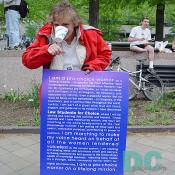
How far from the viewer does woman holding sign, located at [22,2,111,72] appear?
302 centimetres

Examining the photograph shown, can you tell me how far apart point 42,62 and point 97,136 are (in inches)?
31.3

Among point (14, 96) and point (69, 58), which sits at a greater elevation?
point (69, 58)

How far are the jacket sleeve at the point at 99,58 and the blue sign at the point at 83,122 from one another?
0.08 meters

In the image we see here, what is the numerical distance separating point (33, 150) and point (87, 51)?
2157mm

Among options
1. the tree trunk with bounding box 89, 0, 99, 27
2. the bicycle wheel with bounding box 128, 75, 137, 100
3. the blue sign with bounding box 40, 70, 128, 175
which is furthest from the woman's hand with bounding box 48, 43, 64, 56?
the tree trunk with bounding box 89, 0, 99, 27

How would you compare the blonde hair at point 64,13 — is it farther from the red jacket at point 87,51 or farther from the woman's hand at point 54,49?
the woman's hand at point 54,49

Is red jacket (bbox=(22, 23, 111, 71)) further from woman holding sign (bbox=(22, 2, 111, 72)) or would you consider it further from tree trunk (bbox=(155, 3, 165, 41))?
tree trunk (bbox=(155, 3, 165, 41))

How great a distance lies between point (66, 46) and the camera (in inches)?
127

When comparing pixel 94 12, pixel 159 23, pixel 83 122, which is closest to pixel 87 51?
pixel 83 122

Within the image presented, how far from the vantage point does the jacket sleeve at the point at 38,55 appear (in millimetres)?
3004

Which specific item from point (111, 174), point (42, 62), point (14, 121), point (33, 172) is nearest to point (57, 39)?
point (42, 62)

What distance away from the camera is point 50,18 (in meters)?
3.10

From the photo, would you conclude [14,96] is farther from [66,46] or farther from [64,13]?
[64,13]

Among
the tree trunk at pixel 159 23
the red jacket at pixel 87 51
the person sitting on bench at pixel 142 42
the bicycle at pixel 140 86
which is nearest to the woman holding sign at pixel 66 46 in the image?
the red jacket at pixel 87 51
